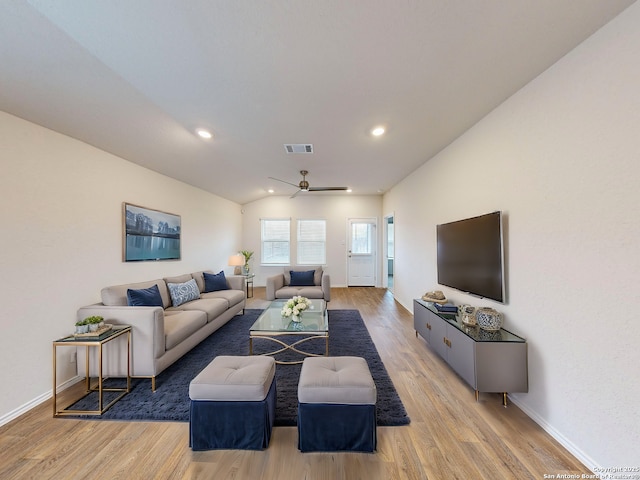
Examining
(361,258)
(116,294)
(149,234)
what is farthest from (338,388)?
(361,258)

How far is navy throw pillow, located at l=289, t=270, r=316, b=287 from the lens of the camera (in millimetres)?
5066

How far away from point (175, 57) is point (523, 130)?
Result: 275 centimetres

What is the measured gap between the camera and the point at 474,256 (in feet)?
8.20

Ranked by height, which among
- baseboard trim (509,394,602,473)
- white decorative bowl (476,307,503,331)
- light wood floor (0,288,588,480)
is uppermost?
white decorative bowl (476,307,503,331)

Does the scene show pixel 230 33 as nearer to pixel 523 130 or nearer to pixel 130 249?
pixel 523 130

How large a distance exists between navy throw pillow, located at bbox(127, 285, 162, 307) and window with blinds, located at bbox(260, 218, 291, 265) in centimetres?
425

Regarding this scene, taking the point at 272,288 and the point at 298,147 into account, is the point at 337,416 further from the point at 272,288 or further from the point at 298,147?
the point at 272,288

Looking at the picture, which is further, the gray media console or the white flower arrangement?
the white flower arrangement

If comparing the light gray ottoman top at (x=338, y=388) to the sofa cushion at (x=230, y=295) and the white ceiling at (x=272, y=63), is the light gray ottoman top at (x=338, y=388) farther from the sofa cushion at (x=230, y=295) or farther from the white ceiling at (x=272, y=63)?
the sofa cushion at (x=230, y=295)

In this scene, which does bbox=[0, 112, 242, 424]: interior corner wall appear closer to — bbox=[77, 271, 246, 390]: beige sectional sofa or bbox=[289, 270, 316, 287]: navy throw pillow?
bbox=[77, 271, 246, 390]: beige sectional sofa

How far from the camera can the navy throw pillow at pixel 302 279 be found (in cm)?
507

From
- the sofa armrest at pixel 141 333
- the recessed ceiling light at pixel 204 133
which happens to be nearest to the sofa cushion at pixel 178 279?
the sofa armrest at pixel 141 333

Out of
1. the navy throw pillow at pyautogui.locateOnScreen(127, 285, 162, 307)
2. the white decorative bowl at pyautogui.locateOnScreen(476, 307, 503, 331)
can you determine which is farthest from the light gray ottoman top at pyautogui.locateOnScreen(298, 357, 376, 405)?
the navy throw pillow at pyautogui.locateOnScreen(127, 285, 162, 307)

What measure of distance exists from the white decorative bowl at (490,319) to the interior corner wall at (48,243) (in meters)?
3.99
